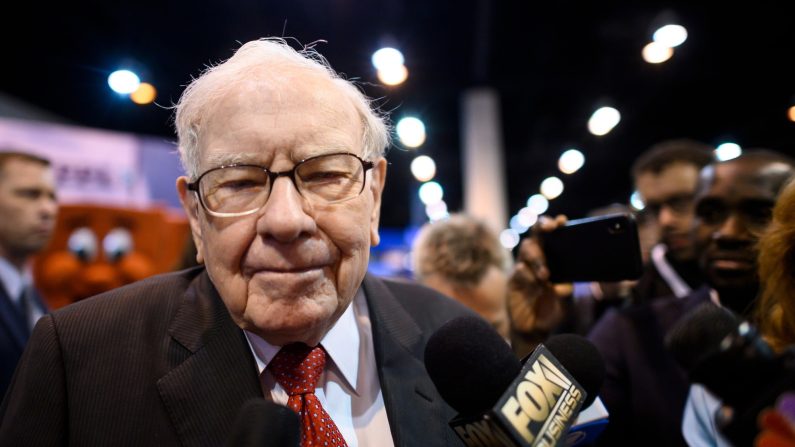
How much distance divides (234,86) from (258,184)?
244 mm

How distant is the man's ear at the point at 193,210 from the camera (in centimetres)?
128

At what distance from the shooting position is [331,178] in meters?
1.21

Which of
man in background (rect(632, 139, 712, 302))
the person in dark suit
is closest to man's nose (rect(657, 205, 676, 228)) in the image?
man in background (rect(632, 139, 712, 302))

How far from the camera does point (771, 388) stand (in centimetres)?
63

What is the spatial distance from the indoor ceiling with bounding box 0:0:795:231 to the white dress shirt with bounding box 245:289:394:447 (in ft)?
7.91

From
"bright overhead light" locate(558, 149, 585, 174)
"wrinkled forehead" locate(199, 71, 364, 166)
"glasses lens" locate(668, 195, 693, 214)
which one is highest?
"bright overhead light" locate(558, 149, 585, 174)

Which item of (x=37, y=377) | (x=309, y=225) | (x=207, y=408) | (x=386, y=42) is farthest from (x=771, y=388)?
(x=386, y=42)

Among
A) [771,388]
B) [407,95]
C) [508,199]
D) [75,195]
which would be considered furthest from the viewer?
[508,199]

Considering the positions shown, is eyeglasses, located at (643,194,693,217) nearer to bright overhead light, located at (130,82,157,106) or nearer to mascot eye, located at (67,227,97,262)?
bright overhead light, located at (130,82,157,106)

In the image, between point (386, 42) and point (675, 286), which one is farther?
point (386, 42)

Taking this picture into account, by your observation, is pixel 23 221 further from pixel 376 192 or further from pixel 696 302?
pixel 696 302

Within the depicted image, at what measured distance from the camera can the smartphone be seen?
1442 millimetres

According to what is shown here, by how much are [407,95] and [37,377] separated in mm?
6788

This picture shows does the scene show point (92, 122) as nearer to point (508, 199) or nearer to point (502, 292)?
point (502, 292)
